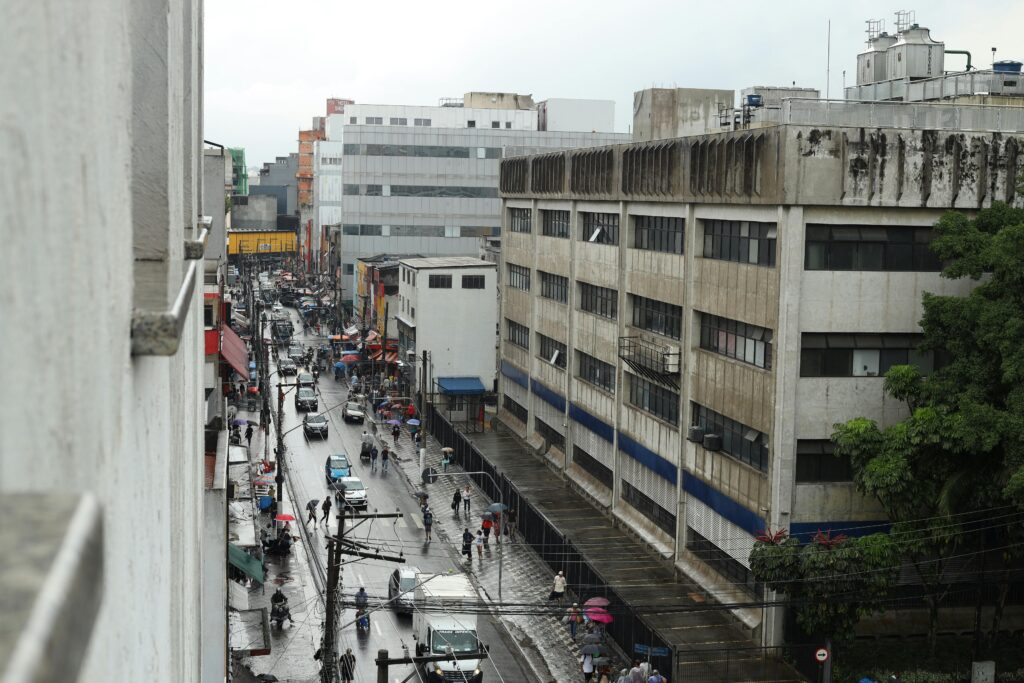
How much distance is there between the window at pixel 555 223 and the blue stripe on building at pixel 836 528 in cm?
2164

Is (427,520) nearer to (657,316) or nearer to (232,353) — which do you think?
(657,316)

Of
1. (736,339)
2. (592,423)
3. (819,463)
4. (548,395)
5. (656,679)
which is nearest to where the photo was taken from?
(656,679)

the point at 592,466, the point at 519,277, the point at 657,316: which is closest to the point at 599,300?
the point at 592,466

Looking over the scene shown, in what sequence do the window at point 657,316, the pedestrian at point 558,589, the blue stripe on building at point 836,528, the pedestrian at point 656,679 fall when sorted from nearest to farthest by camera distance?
the pedestrian at point 656,679 → the blue stripe on building at point 836,528 → the pedestrian at point 558,589 → the window at point 657,316

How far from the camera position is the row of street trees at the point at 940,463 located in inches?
1025

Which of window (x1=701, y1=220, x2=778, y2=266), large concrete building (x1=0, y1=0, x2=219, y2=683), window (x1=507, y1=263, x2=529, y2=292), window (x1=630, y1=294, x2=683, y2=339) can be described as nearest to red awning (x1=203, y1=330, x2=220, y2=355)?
window (x1=701, y1=220, x2=778, y2=266)

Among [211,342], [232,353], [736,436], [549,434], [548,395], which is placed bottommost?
[549,434]

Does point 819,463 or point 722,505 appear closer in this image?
point 819,463

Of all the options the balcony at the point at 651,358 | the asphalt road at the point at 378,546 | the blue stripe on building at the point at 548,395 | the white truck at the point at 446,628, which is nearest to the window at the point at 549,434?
the blue stripe on building at the point at 548,395

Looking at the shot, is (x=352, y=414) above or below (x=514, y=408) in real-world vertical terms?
below

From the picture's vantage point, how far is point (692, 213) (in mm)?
35219

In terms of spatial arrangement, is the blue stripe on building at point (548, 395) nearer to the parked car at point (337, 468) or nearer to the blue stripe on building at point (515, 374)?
the blue stripe on building at point (515, 374)

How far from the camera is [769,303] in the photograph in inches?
1183

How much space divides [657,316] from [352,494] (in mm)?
15340
